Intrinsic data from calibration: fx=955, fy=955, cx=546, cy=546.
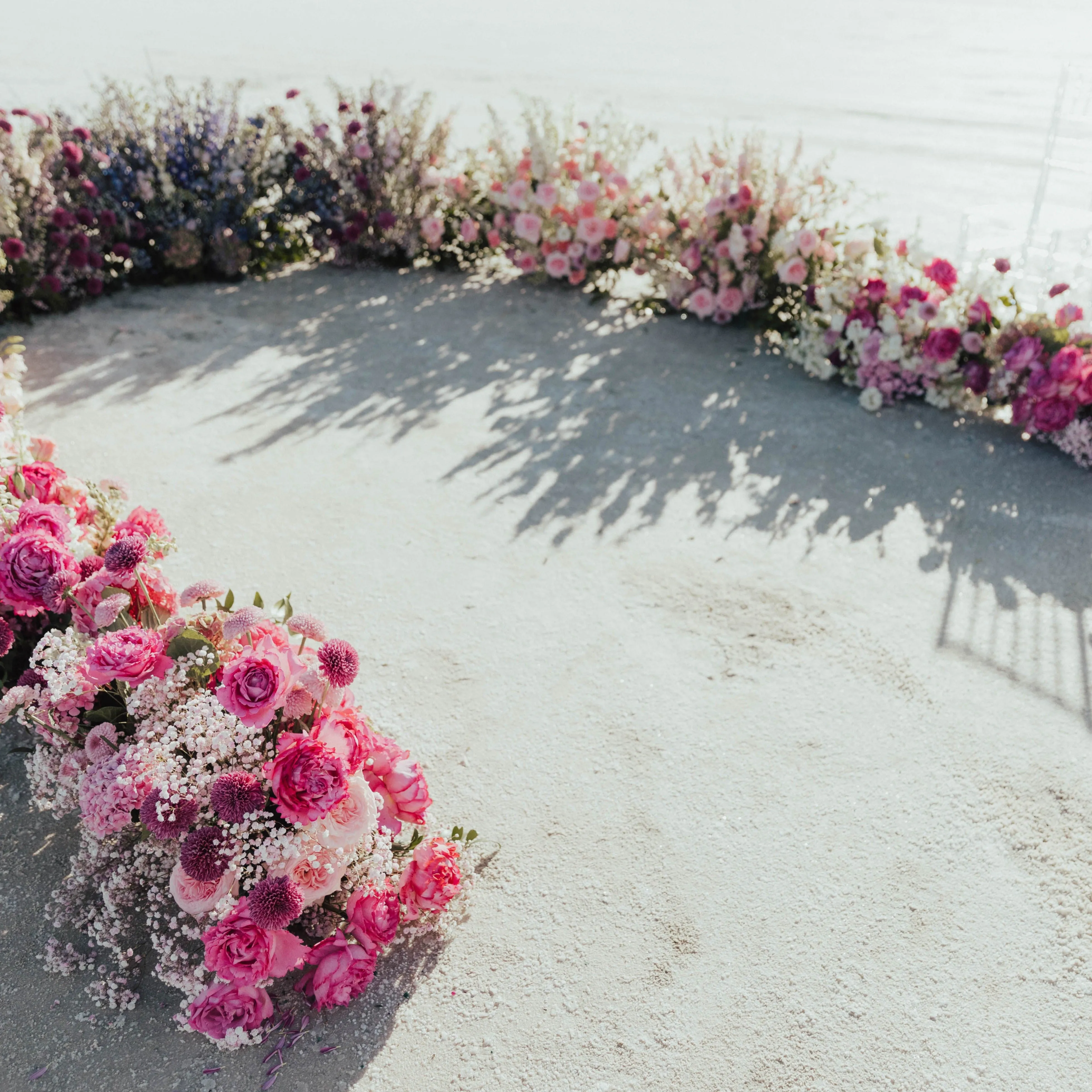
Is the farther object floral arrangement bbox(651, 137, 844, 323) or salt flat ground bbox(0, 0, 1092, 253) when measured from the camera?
salt flat ground bbox(0, 0, 1092, 253)

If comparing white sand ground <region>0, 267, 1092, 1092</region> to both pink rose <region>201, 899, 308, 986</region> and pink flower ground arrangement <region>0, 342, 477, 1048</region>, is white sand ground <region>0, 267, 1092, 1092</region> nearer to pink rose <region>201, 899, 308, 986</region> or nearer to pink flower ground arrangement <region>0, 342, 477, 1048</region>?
pink flower ground arrangement <region>0, 342, 477, 1048</region>

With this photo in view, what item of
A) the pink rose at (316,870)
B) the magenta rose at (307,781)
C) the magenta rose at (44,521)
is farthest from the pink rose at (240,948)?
the magenta rose at (44,521)

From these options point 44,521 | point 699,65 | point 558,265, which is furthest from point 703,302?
point 699,65

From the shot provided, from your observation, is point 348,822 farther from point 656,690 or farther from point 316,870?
point 656,690

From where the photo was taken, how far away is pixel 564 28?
19047 millimetres

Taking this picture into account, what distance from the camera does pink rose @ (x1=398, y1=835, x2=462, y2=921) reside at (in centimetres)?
209

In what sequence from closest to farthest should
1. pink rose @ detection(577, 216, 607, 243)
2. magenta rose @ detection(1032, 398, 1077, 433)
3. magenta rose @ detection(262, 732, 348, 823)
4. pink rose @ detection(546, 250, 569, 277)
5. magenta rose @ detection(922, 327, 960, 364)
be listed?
magenta rose @ detection(262, 732, 348, 823) < magenta rose @ detection(1032, 398, 1077, 433) < magenta rose @ detection(922, 327, 960, 364) < pink rose @ detection(577, 216, 607, 243) < pink rose @ detection(546, 250, 569, 277)

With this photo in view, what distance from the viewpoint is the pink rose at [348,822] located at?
190 centimetres

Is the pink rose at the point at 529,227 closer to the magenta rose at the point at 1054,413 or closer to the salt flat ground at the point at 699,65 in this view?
the salt flat ground at the point at 699,65

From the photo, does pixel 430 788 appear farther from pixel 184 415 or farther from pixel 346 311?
pixel 346 311

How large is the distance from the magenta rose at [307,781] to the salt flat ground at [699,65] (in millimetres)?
4140

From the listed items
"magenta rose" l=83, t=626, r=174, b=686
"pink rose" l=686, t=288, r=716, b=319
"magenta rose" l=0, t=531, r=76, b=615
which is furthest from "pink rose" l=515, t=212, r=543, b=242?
"magenta rose" l=83, t=626, r=174, b=686

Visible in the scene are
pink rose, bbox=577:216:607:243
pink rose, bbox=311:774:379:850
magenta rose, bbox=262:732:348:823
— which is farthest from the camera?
pink rose, bbox=577:216:607:243

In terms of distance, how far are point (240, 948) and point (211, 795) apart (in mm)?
298
